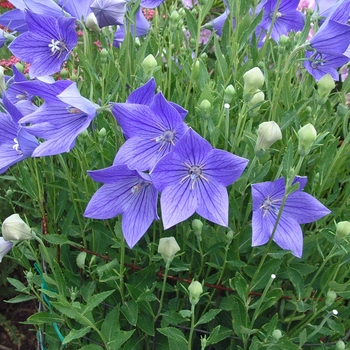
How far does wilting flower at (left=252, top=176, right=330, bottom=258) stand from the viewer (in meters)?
0.90

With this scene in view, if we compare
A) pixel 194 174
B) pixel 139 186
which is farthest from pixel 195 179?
pixel 139 186

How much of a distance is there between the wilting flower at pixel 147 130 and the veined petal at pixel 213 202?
0.10 m

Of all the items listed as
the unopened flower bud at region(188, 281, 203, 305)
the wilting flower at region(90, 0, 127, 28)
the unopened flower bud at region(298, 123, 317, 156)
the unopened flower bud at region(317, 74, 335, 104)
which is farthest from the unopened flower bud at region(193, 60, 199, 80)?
the unopened flower bud at region(188, 281, 203, 305)

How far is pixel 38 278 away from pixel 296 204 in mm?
621

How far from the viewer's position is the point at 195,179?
88cm

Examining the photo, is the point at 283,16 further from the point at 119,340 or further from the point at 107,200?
the point at 119,340

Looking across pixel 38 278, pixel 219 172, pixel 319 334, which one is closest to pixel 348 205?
pixel 319 334

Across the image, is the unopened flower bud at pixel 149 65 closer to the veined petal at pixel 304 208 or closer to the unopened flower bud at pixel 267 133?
the unopened flower bud at pixel 267 133

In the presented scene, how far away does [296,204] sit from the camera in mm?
938

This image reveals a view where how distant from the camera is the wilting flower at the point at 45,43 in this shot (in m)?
1.04

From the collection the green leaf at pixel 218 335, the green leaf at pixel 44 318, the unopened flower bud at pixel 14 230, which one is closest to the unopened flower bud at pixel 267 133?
the green leaf at pixel 218 335

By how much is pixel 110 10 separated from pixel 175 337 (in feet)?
2.28

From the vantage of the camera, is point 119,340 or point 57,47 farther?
point 57,47

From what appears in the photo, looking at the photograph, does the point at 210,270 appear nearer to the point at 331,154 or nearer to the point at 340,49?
the point at 331,154
